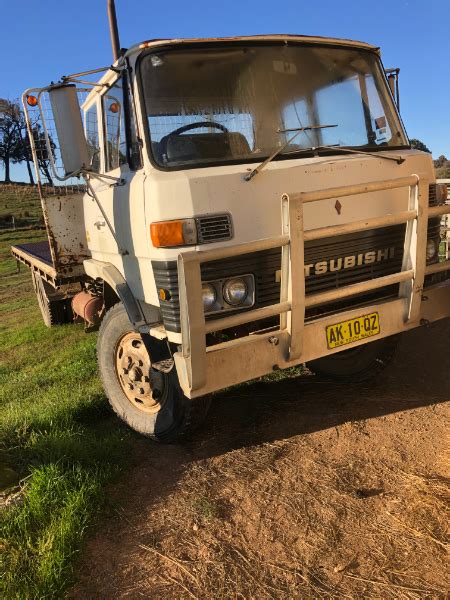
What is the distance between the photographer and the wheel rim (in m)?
3.70

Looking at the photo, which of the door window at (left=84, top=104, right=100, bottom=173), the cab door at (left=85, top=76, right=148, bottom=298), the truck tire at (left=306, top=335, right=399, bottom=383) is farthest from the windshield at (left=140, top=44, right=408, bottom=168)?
the truck tire at (left=306, top=335, right=399, bottom=383)

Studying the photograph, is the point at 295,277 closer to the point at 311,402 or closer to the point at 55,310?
the point at 311,402

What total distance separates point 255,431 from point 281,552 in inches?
51.0

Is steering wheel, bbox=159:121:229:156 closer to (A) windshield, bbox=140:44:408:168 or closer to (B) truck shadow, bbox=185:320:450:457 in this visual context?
(A) windshield, bbox=140:44:408:168

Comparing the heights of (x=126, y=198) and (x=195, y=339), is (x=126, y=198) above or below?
above

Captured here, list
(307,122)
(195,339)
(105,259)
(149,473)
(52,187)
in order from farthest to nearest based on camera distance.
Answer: (52,187) → (105,259) → (307,122) → (149,473) → (195,339)

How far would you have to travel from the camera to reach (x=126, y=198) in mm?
3465

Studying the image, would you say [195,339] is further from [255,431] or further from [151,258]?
[255,431]

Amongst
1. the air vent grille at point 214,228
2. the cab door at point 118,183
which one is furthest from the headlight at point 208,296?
the cab door at point 118,183

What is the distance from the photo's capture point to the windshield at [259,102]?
336 cm

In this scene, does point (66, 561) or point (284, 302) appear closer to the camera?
point (66, 561)

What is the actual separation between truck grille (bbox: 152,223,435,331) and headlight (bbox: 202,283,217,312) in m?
0.06

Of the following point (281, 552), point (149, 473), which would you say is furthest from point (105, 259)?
point (281, 552)

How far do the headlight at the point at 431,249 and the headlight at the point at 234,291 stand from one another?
1.56 m
